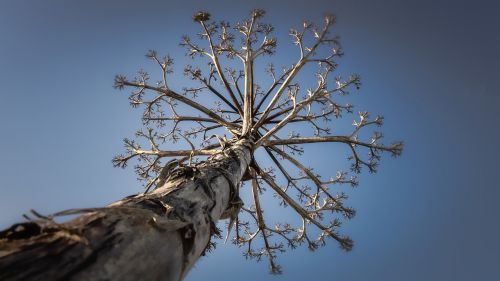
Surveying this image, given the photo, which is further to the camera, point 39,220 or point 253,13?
point 253,13

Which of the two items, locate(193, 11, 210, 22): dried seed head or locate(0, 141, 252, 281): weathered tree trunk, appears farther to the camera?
locate(193, 11, 210, 22): dried seed head

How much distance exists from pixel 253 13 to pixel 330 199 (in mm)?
4504

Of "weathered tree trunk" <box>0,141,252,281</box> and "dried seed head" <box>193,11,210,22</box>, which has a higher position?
"dried seed head" <box>193,11,210,22</box>

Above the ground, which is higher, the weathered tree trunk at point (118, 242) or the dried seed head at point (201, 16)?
the dried seed head at point (201, 16)

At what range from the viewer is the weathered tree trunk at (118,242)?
1242 millimetres

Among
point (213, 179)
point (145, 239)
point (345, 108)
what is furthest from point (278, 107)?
point (145, 239)

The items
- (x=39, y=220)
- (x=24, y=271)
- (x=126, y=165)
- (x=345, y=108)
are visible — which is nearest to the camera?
(x=24, y=271)

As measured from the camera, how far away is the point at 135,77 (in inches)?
280

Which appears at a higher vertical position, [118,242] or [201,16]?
[201,16]

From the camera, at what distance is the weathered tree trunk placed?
1.24 meters

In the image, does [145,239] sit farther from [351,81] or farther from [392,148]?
[351,81]

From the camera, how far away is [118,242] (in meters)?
1.54

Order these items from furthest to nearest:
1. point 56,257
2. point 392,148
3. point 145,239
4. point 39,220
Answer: point 392,148
point 145,239
point 39,220
point 56,257

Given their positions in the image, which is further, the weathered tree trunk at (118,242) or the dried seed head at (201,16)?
the dried seed head at (201,16)
